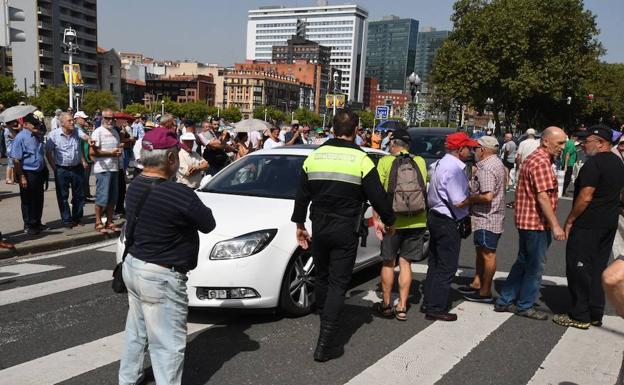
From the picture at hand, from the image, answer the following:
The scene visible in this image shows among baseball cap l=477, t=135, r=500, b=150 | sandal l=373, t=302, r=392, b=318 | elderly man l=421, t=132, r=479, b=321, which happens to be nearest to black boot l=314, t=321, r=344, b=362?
sandal l=373, t=302, r=392, b=318

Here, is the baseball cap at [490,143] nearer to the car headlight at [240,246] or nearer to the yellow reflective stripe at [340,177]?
the yellow reflective stripe at [340,177]

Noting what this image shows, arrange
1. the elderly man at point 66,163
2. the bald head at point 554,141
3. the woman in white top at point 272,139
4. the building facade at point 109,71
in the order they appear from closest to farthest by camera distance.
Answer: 1. the bald head at point 554,141
2. the elderly man at point 66,163
3. the woman in white top at point 272,139
4. the building facade at point 109,71

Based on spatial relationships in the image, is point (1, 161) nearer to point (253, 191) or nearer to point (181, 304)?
point (253, 191)

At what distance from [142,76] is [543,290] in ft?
614

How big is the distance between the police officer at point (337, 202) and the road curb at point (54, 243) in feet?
17.2

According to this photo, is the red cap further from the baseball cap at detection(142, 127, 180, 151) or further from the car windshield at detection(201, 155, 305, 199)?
the baseball cap at detection(142, 127, 180, 151)

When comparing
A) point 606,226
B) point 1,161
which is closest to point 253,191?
point 606,226

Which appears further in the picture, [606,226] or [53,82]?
[53,82]

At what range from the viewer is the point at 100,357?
4176 millimetres

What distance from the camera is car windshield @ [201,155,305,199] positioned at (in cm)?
590

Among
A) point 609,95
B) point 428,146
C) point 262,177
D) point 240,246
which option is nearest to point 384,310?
point 240,246

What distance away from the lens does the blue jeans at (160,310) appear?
3.22 meters

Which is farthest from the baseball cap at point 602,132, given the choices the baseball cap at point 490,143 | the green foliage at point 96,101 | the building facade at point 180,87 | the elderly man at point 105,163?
the building facade at point 180,87

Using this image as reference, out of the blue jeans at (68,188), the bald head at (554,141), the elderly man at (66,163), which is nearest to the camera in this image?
the bald head at (554,141)
